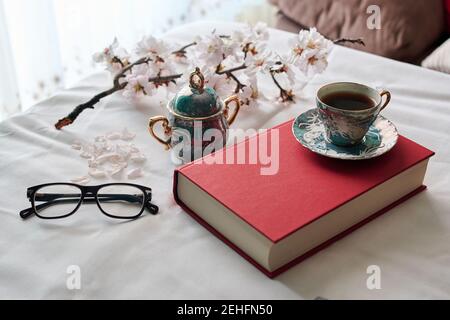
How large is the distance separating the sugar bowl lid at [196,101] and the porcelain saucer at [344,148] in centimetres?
13

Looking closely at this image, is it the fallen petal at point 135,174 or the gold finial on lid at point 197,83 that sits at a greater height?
the gold finial on lid at point 197,83

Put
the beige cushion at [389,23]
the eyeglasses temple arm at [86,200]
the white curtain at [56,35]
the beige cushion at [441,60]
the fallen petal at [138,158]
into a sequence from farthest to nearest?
the white curtain at [56,35] → the beige cushion at [389,23] → the beige cushion at [441,60] → the fallen petal at [138,158] → the eyeglasses temple arm at [86,200]

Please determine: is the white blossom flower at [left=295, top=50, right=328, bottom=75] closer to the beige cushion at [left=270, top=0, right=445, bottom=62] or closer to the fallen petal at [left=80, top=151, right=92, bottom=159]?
the fallen petal at [left=80, top=151, right=92, bottom=159]

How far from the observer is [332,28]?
1518 mm

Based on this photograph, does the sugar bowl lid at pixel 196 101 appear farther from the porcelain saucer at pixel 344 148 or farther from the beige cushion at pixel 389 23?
the beige cushion at pixel 389 23

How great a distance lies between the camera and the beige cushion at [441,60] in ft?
4.02

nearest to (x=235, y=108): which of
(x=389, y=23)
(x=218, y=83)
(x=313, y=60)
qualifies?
(x=218, y=83)

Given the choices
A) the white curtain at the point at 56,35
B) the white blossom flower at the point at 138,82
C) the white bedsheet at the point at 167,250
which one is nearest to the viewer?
the white bedsheet at the point at 167,250

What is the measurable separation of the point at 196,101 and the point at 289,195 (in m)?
0.21

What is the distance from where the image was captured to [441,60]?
1.24 m

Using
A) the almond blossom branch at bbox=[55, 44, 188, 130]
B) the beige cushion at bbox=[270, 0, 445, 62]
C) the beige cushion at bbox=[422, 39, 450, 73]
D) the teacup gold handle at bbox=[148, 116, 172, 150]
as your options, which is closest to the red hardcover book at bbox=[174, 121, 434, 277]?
the teacup gold handle at bbox=[148, 116, 172, 150]

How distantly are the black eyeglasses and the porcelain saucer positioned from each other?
9.1 inches

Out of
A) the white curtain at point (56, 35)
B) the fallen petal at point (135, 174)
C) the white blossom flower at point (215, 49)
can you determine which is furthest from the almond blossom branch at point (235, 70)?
the white curtain at point (56, 35)
